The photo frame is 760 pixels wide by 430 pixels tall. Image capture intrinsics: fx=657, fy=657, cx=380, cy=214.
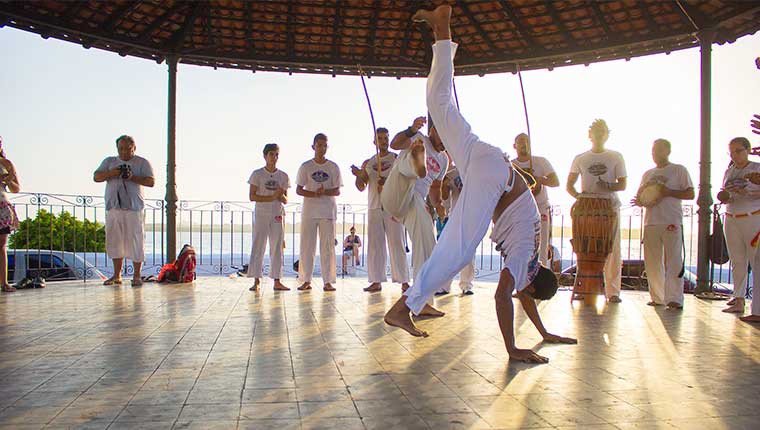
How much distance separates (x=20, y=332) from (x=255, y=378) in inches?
90.5

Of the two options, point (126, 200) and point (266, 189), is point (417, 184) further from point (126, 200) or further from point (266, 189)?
point (126, 200)

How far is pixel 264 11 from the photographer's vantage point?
850 cm

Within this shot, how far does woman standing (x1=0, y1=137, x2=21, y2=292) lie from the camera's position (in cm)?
705

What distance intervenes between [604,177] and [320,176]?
325cm

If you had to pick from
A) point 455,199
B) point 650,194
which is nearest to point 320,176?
point 455,199

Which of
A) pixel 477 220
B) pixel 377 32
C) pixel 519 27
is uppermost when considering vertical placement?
pixel 377 32

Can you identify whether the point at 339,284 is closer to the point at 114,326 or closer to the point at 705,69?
the point at 114,326

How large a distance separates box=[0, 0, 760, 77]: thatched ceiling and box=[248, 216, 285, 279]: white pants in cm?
266

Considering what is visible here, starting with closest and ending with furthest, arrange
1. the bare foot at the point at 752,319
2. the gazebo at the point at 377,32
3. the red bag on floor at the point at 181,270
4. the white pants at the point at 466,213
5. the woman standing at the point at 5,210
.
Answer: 1. the white pants at the point at 466,213
2. the bare foot at the point at 752,319
3. the woman standing at the point at 5,210
4. the gazebo at the point at 377,32
5. the red bag on floor at the point at 181,270

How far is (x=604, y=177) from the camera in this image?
22.0 ft

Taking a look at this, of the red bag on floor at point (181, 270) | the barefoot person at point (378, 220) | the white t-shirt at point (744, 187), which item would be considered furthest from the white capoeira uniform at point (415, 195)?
the red bag on floor at point (181, 270)

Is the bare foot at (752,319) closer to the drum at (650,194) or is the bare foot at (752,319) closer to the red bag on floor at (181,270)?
the drum at (650,194)

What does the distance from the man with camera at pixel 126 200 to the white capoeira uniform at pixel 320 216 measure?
6.29 feet

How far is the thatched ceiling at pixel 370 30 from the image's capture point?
307 inches
